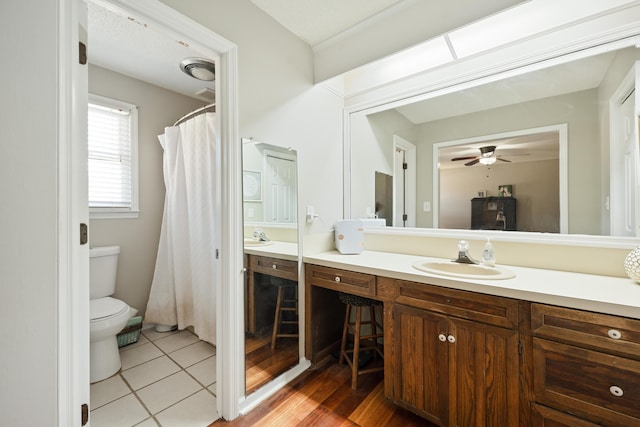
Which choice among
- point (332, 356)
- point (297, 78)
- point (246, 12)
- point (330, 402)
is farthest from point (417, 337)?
point (246, 12)

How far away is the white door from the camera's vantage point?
5.83ft

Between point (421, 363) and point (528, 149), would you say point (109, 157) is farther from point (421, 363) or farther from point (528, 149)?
point (528, 149)

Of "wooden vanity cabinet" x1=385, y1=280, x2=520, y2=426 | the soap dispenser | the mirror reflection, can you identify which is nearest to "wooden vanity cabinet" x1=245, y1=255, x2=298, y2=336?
the mirror reflection

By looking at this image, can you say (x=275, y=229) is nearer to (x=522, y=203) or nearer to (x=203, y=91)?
(x=522, y=203)

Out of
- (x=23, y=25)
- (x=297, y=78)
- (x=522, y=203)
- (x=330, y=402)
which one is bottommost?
(x=330, y=402)

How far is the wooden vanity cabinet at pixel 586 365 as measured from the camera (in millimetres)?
984

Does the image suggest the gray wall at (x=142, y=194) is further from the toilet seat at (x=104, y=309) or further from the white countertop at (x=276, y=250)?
the white countertop at (x=276, y=250)

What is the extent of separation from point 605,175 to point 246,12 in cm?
220

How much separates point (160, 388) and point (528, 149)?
2774mm

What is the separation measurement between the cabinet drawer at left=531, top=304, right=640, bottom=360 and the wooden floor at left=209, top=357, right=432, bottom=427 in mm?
857

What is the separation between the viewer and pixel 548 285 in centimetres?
123

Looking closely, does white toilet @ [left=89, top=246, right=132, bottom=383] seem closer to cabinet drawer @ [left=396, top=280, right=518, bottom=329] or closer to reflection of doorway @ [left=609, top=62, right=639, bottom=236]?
cabinet drawer @ [left=396, top=280, right=518, bottom=329]

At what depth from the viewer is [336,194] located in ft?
7.64

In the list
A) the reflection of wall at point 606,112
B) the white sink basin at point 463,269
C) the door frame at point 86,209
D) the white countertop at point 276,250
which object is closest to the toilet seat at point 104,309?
the door frame at point 86,209
